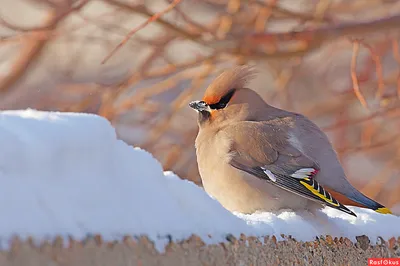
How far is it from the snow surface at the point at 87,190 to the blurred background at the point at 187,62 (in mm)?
2511

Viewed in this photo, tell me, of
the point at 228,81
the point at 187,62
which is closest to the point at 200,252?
the point at 228,81

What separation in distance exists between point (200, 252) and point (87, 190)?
31 cm

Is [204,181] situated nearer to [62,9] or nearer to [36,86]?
[62,9]

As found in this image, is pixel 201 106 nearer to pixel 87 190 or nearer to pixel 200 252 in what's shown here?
pixel 200 252

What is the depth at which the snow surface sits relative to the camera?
1.47 meters

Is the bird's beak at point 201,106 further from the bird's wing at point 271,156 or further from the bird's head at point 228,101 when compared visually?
the bird's wing at point 271,156

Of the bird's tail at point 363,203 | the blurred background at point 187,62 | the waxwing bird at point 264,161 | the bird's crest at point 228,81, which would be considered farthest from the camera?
the blurred background at point 187,62

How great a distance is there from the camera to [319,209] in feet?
10.4

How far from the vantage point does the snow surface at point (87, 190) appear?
1.47 meters

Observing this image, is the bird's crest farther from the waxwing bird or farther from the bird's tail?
the bird's tail

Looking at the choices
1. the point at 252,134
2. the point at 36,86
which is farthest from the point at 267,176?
the point at 36,86

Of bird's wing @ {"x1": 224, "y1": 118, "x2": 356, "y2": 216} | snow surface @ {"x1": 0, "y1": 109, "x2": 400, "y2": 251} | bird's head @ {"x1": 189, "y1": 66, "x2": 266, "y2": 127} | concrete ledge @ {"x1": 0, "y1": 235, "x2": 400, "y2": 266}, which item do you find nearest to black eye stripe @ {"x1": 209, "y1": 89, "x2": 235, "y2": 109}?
bird's head @ {"x1": 189, "y1": 66, "x2": 266, "y2": 127}

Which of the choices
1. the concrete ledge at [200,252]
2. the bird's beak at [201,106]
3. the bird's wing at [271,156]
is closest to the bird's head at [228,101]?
the bird's beak at [201,106]

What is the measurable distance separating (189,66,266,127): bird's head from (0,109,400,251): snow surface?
6.49 ft
